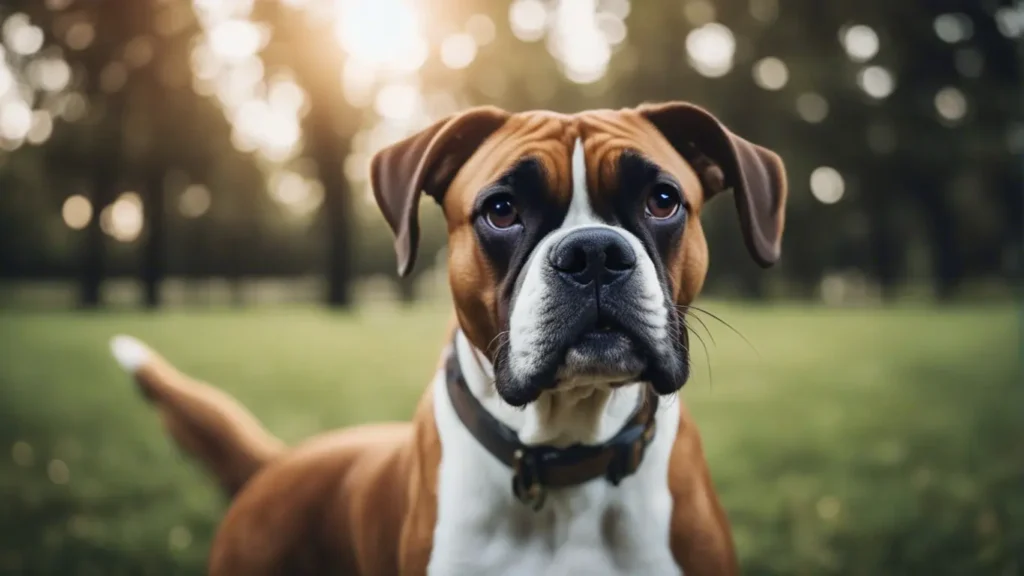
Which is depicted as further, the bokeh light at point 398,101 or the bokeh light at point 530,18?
the bokeh light at point 398,101

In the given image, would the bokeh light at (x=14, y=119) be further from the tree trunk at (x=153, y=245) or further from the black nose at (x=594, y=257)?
the black nose at (x=594, y=257)

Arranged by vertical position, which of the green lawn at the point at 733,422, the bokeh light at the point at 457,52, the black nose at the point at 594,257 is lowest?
the green lawn at the point at 733,422

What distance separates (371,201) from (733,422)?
1.84 meters

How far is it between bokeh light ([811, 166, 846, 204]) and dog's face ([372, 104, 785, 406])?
71.1 inches

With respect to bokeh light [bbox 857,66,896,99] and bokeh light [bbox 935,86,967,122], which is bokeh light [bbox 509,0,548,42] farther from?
bokeh light [bbox 935,86,967,122]

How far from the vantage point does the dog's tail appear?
89.7 inches

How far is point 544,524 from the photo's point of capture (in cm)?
166

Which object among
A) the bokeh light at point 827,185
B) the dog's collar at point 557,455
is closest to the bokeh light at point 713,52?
the bokeh light at point 827,185

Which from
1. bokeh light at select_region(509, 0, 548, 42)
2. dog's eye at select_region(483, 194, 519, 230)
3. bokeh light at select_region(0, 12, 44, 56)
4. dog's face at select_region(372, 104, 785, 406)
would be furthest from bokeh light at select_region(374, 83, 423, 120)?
dog's eye at select_region(483, 194, 519, 230)

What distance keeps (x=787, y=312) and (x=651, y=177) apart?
106 inches

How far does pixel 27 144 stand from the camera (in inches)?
142

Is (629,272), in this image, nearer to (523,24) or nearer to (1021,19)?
(523,24)

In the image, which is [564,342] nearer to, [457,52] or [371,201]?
[371,201]

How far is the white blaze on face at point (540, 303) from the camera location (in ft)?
4.79
